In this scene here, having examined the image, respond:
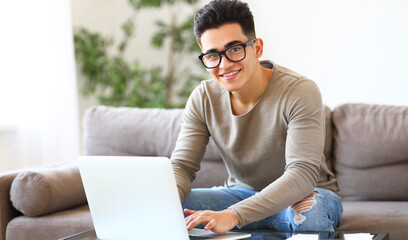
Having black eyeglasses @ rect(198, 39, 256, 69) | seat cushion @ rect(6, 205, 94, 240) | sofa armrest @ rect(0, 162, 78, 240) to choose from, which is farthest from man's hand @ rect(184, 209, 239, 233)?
sofa armrest @ rect(0, 162, 78, 240)

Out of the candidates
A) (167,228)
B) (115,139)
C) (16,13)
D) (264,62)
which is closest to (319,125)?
(264,62)

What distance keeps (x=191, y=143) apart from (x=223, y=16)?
0.46m

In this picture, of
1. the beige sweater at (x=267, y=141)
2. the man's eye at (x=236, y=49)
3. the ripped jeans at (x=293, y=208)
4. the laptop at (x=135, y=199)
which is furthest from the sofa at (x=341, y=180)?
the man's eye at (x=236, y=49)

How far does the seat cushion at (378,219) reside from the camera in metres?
1.91

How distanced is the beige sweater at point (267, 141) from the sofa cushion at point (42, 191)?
2.04 ft

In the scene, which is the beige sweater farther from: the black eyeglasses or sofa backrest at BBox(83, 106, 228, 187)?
sofa backrest at BBox(83, 106, 228, 187)

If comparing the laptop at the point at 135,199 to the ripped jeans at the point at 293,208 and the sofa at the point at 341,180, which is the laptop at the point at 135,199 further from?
the sofa at the point at 341,180

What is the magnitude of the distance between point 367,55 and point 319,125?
72.9 inches

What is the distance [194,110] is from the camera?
1963 mm

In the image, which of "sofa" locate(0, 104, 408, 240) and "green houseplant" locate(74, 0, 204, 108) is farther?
"green houseplant" locate(74, 0, 204, 108)

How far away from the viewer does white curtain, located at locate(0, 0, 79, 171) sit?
333 centimetres

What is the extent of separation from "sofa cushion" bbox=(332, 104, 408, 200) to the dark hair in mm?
784

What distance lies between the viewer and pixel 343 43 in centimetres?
346

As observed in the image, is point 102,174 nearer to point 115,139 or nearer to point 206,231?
point 206,231
